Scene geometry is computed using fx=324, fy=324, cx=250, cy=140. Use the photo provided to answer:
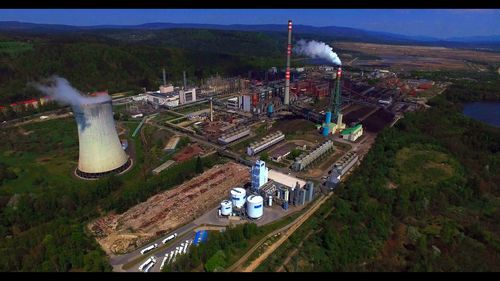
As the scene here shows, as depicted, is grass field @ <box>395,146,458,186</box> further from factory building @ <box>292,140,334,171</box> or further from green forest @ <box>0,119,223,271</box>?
green forest @ <box>0,119,223,271</box>

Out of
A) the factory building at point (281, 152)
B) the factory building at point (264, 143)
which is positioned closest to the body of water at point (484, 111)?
the factory building at point (281, 152)

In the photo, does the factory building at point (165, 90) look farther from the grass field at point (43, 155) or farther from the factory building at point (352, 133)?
the factory building at point (352, 133)

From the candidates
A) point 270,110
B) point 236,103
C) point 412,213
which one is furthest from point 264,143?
point 236,103

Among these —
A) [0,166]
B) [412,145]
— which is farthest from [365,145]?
[0,166]

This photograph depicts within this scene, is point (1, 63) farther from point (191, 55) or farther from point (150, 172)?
point (150, 172)

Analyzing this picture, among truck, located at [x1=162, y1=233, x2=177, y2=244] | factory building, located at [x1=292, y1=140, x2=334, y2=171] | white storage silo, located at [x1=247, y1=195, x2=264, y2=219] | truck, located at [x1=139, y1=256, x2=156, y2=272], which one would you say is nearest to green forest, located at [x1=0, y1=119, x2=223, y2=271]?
truck, located at [x1=139, y1=256, x2=156, y2=272]
